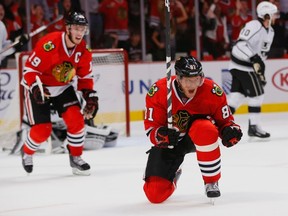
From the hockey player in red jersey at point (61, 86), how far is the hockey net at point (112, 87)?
90.9 inches

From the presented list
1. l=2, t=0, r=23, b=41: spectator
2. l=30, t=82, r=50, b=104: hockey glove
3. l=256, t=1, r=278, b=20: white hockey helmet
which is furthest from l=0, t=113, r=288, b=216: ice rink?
l=2, t=0, r=23, b=41: spectator

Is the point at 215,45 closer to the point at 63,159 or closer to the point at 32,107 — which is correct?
the point at 63,159

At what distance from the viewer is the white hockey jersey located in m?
7.25

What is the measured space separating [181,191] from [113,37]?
5215 mm

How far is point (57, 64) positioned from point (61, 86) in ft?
0.52

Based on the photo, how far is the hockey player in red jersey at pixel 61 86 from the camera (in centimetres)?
538

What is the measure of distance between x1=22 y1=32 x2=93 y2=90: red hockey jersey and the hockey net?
233 centimetres

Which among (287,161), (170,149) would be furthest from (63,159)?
(170,149)

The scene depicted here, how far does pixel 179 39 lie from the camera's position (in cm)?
1007

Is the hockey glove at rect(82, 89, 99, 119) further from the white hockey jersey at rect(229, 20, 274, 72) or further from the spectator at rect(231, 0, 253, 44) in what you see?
the spectator at rect(231, 0, 253, 44)

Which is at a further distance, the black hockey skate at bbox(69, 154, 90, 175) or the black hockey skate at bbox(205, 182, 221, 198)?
the black hockey skate at bbox(69, 154, 90, 175)

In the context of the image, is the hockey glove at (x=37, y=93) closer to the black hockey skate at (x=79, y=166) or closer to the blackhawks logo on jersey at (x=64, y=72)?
the blackhawks logo on jersey at (x=64, y=72)

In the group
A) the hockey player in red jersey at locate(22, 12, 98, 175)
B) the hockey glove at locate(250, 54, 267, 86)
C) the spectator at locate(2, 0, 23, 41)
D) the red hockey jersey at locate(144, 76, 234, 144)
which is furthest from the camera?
the spectator at locate(2, 0, 23, 41)

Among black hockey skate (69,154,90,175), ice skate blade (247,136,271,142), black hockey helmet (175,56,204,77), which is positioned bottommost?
ice skate blade (247,136,271,142)
